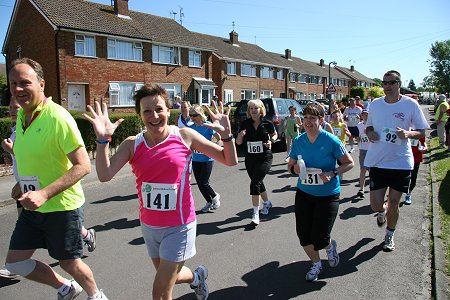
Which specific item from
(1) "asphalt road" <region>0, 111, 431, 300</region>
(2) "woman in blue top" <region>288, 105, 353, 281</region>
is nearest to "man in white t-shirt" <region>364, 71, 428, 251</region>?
(1) "asphalt road" <region>0, 111, 431, 300</region>

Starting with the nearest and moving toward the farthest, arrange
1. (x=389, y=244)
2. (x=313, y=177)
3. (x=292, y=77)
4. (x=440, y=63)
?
(x=313, y=177) < (x=389, y=244) < (x=292, y=77) < (x=440, y=63)

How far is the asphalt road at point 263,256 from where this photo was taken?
3.92 metres

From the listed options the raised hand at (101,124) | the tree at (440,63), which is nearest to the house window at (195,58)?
the raised hand at (101,124)

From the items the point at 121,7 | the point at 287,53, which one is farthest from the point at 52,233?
the point at 287,53

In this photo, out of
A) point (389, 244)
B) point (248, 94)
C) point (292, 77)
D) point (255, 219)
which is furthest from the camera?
point (292, 77)

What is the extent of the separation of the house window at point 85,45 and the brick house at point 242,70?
12677 millimetres

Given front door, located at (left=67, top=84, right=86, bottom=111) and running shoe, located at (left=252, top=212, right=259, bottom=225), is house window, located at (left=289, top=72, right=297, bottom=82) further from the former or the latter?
running shoe, located at (left=252, top=212, right=259, bottom=225)

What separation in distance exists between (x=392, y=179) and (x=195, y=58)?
3050 cm

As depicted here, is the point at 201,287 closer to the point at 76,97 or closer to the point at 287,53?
the point at 76,97

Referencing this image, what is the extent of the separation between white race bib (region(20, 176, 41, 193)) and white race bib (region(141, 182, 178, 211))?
909mm

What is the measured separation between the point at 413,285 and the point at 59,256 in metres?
3.53

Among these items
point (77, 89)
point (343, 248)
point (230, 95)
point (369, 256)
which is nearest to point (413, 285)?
point (369, 256)

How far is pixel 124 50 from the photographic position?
27.0 metres

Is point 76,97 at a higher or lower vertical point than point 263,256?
higher
